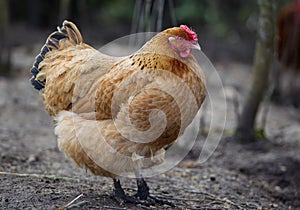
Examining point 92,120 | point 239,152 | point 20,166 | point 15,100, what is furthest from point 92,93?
point 15,100

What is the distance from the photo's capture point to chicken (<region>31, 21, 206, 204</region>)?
3.71 metres

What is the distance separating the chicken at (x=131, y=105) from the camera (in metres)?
3.71

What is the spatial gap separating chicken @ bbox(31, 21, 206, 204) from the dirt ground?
15.1 inches

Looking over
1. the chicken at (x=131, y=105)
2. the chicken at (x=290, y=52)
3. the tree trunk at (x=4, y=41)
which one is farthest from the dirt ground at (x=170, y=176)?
the tree trunk at (x=4, y=41)

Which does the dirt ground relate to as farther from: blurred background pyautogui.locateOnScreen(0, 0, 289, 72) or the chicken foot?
blurred background pyautogui.locateOnScreen(0, 0, 289, 72)

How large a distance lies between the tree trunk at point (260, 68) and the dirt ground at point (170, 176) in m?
0.24

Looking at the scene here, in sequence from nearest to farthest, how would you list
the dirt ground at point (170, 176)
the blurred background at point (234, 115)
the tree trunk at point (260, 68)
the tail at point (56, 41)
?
the dirt ground at point (170, 176) < the tail at point (56, 41) < the blurred background at point (234, 115) < the tree trunk at point (260, 68)

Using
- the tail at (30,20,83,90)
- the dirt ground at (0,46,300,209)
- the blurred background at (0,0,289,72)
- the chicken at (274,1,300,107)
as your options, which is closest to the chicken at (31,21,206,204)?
the dirt ground at (0,46,300,209)

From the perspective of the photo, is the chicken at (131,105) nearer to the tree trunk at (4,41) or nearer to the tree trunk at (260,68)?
the tree trunk at (260,68)

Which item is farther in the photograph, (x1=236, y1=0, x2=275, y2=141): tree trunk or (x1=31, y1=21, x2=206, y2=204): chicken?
(x1=236, y1=0, x2=275, y2=141): tree trunk

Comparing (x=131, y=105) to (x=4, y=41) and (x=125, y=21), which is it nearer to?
(x=4, y=41)

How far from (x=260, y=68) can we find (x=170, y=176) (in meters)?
1.98

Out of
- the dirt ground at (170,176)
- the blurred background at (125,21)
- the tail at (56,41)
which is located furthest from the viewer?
the blurred background at (125,21)

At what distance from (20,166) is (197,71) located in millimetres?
2251
